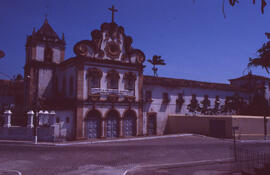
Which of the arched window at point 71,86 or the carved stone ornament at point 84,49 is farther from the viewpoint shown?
the arched window at point 71,86

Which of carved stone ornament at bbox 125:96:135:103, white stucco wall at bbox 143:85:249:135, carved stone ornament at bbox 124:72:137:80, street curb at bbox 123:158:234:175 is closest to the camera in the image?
street curb at bbox 123:158:234:175

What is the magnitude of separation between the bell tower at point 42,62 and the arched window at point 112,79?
8.17 m

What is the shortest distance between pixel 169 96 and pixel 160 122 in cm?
398

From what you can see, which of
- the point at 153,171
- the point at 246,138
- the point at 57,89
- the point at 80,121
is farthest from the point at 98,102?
the point at 246,138

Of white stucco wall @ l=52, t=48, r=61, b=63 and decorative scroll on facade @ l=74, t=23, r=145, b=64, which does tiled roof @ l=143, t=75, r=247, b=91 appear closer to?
decorative scroll on facade @ l=74, t=23, r=145, b=64

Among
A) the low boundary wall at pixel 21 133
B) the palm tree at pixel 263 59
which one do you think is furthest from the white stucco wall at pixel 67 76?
the palm tree at pixel 263 59

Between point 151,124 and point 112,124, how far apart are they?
21.4ft

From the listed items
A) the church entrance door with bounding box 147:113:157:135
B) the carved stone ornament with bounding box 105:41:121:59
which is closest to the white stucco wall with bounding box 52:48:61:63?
the carved stone ornament with bounding box 105:41:121:59

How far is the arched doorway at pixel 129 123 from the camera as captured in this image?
29.3 metres

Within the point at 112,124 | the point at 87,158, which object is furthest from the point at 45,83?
the point at 87,158

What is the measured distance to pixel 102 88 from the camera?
27.8 meters

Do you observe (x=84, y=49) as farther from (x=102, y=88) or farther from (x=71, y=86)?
(x=102, y=88)

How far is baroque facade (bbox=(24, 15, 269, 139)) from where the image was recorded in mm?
26609

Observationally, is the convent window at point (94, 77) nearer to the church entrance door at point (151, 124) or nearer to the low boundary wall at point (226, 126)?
the church entrance door at point (151, 124)
